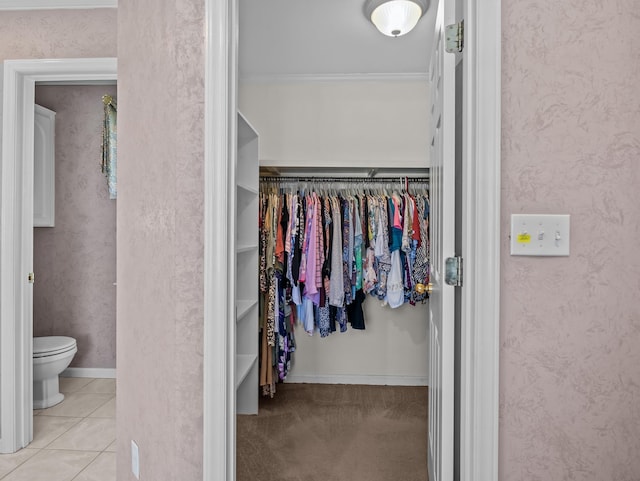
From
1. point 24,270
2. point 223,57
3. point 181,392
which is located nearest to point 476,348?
point 181,392

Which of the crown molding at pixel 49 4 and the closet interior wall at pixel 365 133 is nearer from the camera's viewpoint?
the crown molding at pixel 49 4

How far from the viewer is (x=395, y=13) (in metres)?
2.41

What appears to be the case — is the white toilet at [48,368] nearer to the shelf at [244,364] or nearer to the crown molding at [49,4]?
the shelf at [244,364]

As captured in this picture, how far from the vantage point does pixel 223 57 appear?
146 centimetres

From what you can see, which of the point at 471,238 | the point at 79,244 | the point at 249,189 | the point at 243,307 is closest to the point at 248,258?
the point at 243,307

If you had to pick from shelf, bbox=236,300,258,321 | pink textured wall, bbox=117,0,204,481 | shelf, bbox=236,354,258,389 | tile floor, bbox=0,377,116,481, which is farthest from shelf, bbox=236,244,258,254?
tile floor, bbox=0,377,116,481

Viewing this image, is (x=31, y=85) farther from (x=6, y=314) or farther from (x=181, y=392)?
(x=181, y=392)

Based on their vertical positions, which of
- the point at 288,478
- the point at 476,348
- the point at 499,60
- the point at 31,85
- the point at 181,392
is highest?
the point at 31,85

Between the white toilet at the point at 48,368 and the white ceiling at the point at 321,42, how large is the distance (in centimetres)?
249

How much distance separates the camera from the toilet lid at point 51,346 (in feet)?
10.4

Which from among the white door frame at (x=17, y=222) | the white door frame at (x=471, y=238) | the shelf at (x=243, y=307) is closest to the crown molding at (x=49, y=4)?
the white door frame at (x=17, y=222)

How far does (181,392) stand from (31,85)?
85.6 inches

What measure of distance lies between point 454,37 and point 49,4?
246 centimetres

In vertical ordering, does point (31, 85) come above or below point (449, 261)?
above
